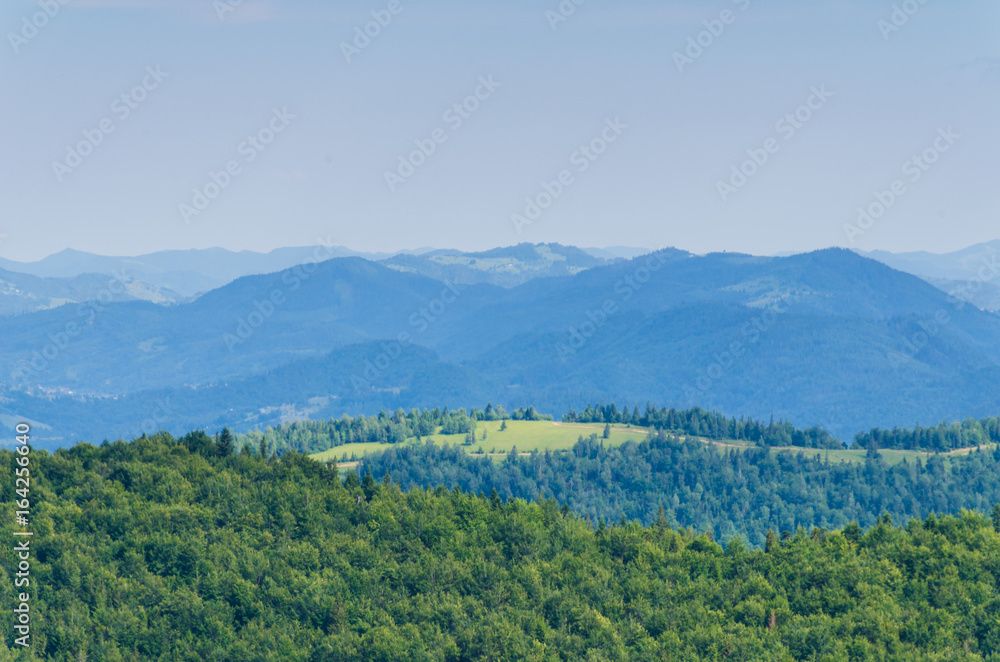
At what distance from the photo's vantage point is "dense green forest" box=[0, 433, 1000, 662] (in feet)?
408

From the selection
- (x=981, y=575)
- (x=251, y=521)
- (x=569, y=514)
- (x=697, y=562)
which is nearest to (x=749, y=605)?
(x=697, y=562)

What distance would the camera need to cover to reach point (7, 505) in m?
139

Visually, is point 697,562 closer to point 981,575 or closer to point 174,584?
point 981,575

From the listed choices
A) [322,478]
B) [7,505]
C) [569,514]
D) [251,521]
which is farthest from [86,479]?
[569,514]

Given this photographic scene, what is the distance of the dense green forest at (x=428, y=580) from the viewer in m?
124

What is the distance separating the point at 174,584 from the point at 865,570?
266ft

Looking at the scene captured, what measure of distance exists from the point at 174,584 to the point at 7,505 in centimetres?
2380

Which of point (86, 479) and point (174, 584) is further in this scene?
point (86, 479)

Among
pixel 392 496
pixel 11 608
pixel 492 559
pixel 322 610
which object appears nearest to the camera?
pixel 11 608

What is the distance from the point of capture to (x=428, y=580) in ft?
457

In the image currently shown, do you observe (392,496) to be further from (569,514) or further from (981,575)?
(981,575)

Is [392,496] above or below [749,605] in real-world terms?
above

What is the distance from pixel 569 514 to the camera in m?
175

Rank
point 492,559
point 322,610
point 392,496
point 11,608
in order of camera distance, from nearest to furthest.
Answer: point 11,608 < point 322,610 < point 492,559 < point 392,496
